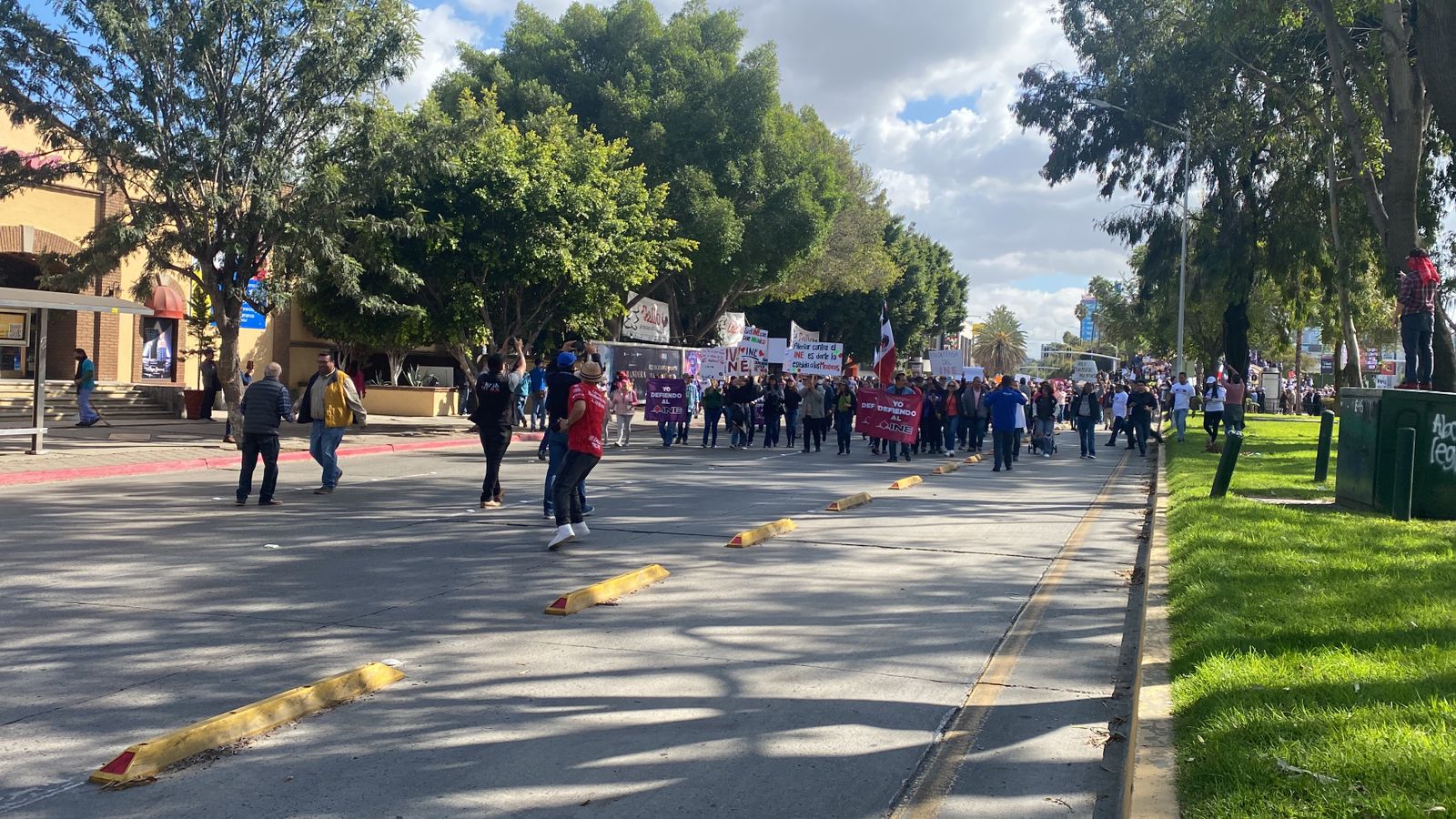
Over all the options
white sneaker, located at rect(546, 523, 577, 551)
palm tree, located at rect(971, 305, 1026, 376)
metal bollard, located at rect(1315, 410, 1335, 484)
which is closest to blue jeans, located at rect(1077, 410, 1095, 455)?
metal bollard, located at rect(1315, 410, 1335, 484)

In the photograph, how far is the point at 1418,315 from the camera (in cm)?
1530

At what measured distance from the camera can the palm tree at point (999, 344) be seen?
117 m

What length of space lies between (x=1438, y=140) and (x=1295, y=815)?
28.5 metres

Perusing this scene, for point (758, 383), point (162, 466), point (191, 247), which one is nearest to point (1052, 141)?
point (758, 383)

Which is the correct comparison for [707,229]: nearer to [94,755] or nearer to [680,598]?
[680,598]

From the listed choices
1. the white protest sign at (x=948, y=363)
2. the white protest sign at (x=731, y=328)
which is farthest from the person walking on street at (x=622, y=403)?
the white protest sign at (x=731, y=328)

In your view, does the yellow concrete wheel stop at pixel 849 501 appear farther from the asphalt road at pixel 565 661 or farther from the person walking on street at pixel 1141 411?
the person walking on street at pixel 1141 411

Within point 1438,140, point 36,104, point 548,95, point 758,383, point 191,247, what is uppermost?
point 548,95

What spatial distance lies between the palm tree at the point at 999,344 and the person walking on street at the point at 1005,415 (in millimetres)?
95952

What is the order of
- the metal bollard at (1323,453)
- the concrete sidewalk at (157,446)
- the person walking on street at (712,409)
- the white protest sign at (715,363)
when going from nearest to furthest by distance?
the metal bollard at (1323,453), the concrete sidewalk at (157,446), the person walking on street at (712,409), the white protest sign at (715,363)

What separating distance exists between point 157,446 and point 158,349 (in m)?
13.5

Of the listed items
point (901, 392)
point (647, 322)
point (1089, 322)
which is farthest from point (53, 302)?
point (1089, 322)

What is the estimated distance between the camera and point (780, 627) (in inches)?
297

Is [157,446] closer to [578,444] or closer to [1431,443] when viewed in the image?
[578,444]
